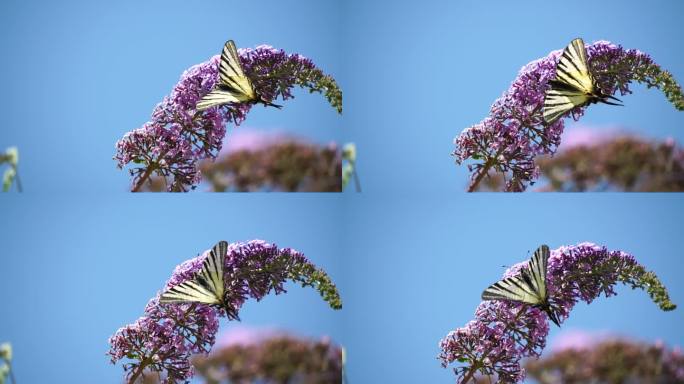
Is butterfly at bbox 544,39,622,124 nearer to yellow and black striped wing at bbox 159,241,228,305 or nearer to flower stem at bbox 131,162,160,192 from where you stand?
yellow and black striped wing at bbox 159,241,228,305

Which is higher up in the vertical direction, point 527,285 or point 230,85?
point 230,85

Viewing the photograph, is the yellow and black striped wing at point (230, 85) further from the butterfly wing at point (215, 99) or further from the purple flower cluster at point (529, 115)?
the purple flower cluster at point (529, 115)

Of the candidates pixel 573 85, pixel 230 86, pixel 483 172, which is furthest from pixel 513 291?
pixel 230 86

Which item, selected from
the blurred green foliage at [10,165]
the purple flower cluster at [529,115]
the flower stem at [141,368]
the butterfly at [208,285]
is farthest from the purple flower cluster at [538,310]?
the blurred green foliage at [10,165]

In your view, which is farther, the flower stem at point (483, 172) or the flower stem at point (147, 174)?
the flower stem at point (483, 172)

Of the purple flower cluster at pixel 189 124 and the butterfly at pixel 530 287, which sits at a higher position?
the purple flower cluster at pixel 189 124

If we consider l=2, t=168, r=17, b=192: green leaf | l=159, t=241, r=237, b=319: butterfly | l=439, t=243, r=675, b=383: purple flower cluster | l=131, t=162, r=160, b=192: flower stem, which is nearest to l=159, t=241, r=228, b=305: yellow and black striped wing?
l=159, t=241, r=237, b=319: butterfly

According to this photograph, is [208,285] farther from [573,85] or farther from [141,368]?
[573,85]
